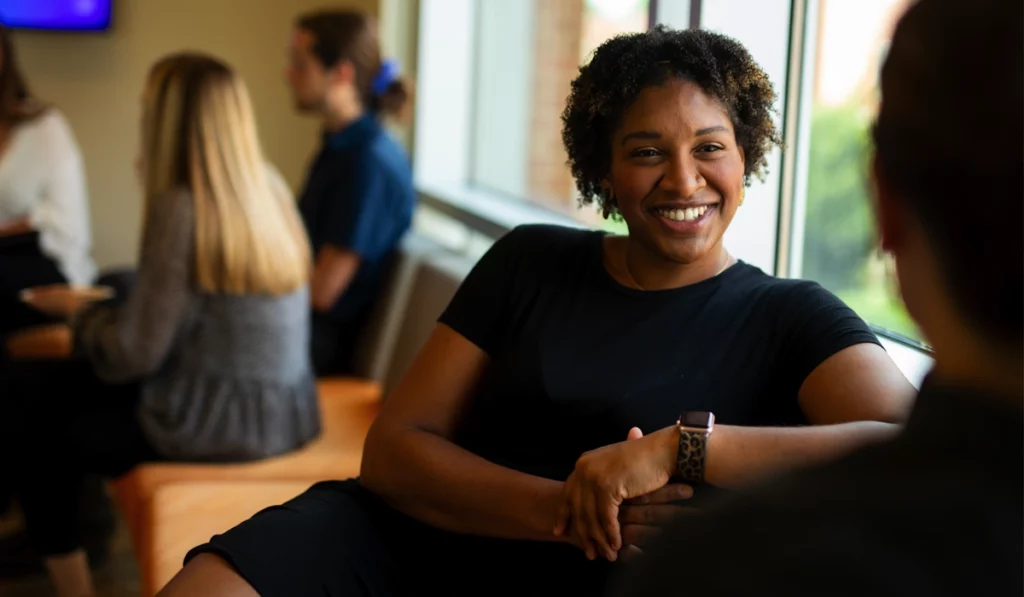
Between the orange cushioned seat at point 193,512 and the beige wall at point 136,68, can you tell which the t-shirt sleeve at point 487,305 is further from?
the beige wall at point 136,68

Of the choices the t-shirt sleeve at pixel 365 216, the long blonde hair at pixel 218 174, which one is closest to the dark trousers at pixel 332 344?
the t-shirt sleeve at pixel 365 216

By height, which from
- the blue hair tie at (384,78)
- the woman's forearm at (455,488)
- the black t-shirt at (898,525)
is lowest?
the woman's forearm at (455,488)

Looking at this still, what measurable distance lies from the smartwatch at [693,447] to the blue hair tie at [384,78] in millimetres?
2452

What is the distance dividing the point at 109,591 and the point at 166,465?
1.77ft

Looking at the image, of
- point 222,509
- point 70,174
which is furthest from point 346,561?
point 70,174

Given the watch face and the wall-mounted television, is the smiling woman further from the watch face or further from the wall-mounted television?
the wall-mounted television

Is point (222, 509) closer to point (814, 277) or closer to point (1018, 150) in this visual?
point (814, 277)

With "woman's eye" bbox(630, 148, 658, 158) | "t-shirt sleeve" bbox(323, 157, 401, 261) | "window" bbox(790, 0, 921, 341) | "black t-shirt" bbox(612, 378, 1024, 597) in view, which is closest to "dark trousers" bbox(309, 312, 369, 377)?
"t-shirt sleeve" bbox(323, 157, 401, 261)

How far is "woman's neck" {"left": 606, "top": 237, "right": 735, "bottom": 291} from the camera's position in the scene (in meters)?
1.65

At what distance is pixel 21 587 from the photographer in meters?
2.94

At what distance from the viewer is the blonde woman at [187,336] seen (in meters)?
2.48

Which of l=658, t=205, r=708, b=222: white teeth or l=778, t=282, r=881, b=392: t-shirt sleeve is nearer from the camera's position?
l=778, t=282, r=881, b=392: t-shirt sleeve

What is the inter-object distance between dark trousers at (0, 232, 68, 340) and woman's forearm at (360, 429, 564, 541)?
2169mm

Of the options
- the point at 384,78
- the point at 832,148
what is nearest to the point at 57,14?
the point at 384,78
